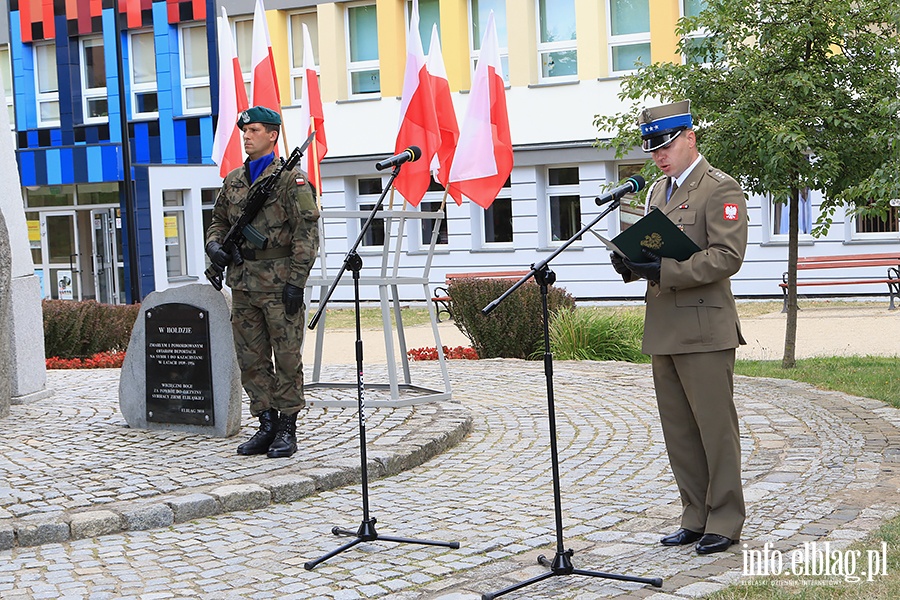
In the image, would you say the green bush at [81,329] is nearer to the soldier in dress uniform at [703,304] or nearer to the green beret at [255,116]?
the green beret at [255,116]

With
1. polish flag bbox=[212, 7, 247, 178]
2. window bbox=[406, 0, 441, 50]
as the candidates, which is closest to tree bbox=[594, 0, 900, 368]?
polish flag bbox=[212, 7, 247, 178]

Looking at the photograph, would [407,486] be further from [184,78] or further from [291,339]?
[184,78]

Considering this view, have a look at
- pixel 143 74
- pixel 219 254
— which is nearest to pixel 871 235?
pixel 143 74

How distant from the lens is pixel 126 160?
71.9 ft

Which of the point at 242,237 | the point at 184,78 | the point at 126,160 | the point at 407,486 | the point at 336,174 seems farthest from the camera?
the point at 184,78

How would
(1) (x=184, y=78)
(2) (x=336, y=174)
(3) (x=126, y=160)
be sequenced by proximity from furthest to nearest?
(1) (x=184, y=78) < (2) (x=336, y=174) < (3) (x=126, y=160)

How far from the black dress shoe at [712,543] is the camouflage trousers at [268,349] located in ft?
10.9

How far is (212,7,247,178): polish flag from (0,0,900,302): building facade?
34.9 feet

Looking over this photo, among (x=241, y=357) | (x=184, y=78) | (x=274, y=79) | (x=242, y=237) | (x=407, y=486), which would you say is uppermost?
(x=184, y=78)

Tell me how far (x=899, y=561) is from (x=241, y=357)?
15.0 ft

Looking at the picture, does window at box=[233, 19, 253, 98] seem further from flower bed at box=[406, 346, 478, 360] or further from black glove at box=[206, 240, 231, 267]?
black glove at box=[206, 240, 231, 267]

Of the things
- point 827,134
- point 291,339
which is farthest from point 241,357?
point 827,134

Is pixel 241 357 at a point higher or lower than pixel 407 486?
higher

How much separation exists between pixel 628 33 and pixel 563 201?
4.11m
